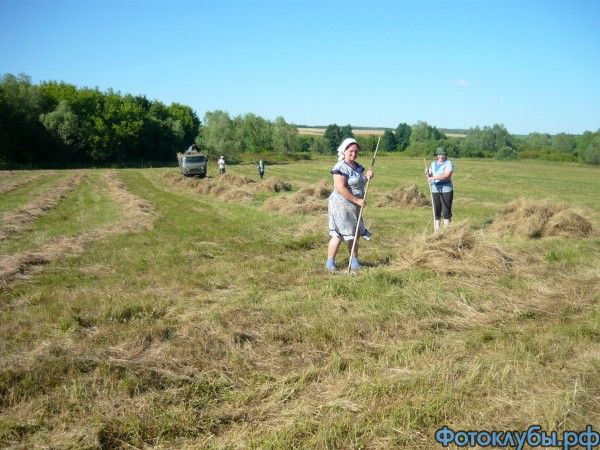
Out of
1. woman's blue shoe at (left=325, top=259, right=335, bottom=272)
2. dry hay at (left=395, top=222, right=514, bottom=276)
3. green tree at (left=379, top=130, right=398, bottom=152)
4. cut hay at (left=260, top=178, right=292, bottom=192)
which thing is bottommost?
woman's blue shoe at (left=325, top=259, right=335, bottom=272)

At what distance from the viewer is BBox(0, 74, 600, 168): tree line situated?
169ft

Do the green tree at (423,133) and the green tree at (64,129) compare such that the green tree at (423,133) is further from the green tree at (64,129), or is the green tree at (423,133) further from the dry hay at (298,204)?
the dry hay at (298,204)

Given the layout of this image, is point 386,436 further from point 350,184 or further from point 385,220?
point 385,220

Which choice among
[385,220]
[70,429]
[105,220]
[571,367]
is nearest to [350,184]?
[571,367]

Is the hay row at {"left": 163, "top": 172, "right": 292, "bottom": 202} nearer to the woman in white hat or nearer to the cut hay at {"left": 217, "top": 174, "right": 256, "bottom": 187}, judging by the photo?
the cut hay at {"left": 217, "top": 174, "right": 256, "bottom": 187}

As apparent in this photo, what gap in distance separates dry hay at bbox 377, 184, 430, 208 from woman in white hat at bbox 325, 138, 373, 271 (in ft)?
30.8

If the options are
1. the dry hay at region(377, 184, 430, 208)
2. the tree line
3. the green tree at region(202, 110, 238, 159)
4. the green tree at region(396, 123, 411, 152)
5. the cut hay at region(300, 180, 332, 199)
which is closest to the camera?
the dry hay at region(377, 184, 430, 208)

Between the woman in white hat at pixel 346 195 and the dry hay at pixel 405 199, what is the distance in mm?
9374

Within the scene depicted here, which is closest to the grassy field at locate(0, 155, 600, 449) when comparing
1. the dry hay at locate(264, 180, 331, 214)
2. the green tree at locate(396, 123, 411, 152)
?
the dry hay at locate(264, 180, 331, 214)

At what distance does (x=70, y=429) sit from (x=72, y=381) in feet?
1.99

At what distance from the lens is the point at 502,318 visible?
5.00m

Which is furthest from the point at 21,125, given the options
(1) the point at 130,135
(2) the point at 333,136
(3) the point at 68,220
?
(2) the point at 333,136

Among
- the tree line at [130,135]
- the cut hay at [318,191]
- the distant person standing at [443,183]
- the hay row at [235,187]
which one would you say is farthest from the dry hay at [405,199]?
the tree line at [130,135]

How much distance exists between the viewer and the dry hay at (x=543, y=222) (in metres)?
10.0
